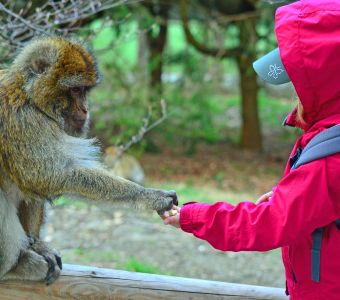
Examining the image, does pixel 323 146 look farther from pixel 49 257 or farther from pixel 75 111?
pixel 49 257

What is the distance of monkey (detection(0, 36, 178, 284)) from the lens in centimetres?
331

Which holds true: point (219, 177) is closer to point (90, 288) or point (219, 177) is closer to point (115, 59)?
point (115, 59)

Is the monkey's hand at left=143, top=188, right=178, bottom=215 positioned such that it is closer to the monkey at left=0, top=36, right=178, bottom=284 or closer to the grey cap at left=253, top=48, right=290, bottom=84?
the monkey at left=0, top=36, right=178, bottom=284

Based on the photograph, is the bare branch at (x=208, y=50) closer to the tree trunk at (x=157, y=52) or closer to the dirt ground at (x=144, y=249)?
the tree trunk at (x=157, y=52)

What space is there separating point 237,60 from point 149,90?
1873 millimetres

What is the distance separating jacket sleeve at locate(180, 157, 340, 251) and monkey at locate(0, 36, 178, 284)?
57 cm

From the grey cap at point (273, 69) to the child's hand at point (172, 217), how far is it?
2.38ft

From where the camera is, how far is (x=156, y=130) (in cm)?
1295

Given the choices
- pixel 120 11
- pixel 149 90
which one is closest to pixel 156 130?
pixel 149 90

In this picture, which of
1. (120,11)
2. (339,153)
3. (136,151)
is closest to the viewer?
(339,153)

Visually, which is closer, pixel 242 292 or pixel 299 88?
pixel 299 88

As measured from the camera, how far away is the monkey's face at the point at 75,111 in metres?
3.47

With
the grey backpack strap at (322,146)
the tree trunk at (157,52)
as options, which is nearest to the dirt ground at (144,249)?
the tree trunk at (157,52)

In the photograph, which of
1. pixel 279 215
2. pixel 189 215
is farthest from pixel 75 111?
pixel 279 215
